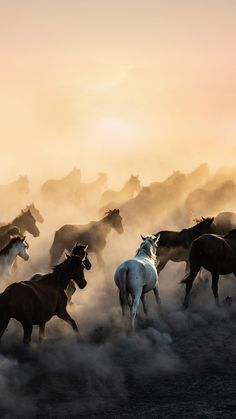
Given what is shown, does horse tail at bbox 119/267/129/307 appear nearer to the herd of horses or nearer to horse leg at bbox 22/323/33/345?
the herd of horses

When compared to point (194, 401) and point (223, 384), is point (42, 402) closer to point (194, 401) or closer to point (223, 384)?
point (194, 401)

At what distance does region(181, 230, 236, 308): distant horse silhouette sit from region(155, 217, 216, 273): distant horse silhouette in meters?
2.27

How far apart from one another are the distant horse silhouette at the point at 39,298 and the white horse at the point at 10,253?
8.34 ft

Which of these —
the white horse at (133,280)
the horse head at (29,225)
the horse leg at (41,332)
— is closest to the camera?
the horse leg at (41,332)

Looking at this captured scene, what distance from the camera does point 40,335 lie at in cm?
1484

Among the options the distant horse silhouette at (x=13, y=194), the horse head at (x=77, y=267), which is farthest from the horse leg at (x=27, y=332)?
the distant horse silhouette at (x=13, y=194)

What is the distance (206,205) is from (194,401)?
20.9 metres

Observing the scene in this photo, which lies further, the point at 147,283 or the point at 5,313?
the point at 147,283

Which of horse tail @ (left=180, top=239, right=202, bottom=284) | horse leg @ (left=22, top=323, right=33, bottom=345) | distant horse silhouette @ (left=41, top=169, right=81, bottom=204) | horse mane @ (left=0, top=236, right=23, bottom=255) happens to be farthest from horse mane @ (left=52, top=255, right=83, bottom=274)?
distant horse silhouette @ (left=41, top=169, right=81, bottom=204)

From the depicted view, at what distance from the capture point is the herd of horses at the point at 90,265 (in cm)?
1405

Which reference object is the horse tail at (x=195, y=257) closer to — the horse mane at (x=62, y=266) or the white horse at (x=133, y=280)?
the white horse at (x=133, y=280)

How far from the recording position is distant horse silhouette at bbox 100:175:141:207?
3611 centimetres

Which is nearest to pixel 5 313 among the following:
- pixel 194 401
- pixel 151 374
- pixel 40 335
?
pixel 40 335

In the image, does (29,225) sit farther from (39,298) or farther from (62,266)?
(39,298)
